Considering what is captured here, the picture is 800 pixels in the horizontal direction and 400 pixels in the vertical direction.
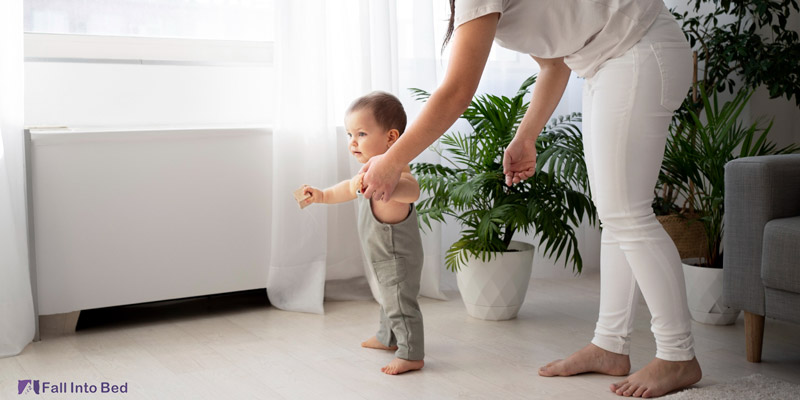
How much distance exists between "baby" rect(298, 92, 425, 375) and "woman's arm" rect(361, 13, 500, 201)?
0.54 m

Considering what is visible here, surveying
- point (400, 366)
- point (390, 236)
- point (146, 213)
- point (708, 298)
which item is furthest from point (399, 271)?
point (708, 298)

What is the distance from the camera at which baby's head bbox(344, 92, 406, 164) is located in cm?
193

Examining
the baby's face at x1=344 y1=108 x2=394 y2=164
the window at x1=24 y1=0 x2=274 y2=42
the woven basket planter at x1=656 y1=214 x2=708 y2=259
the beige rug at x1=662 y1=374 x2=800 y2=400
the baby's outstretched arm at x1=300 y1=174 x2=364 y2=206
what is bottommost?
the beige rug at x1=662 y1=374 x2=800 y2=400

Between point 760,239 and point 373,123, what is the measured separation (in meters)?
1.00

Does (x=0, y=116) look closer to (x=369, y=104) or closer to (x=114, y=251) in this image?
A: (x=114, y=251)

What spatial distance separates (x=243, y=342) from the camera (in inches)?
88.7

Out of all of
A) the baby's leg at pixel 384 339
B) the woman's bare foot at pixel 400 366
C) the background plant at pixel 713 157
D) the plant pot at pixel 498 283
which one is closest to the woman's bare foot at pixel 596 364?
the woman's bare foot at pixel 400 366

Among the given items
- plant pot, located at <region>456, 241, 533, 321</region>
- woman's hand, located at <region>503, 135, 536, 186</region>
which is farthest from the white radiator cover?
woman's hand, located at <region>503, 135, 536, 186</region>

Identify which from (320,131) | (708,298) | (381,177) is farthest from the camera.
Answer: (320,131)

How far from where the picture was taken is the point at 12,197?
2.18 meters

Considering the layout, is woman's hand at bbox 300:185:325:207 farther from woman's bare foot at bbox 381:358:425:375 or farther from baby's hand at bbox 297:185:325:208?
woman's bare foot at bbox 381:358:425:375

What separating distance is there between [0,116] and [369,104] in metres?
1.03

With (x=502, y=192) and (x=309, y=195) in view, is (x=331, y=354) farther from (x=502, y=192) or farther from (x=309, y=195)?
(x=502, y=192)

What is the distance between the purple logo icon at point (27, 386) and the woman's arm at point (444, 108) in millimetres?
1033
